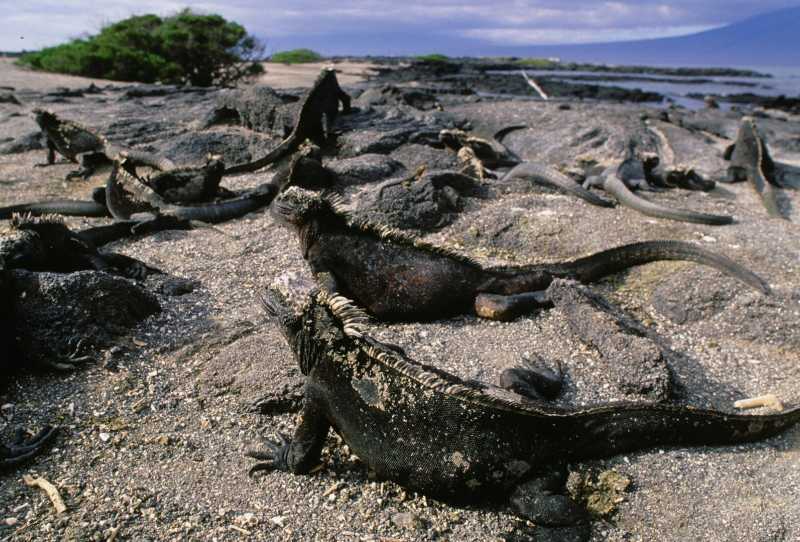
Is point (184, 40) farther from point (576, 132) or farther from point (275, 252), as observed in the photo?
point (275, 252)

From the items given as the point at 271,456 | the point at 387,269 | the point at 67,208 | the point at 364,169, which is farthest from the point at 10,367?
the point at 364,169

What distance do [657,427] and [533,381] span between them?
879mm

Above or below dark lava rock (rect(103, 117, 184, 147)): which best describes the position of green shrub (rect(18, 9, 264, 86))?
above

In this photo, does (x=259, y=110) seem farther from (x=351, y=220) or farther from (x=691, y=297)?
(x=691, y=297)

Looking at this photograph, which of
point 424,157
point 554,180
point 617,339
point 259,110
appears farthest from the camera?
point 259,110

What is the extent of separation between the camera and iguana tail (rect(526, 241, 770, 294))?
5.40 meters

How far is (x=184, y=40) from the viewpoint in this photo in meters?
24.2

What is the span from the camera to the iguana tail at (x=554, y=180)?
8.38 m

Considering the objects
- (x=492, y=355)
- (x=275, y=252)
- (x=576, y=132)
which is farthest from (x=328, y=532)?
(x=576, y=132)

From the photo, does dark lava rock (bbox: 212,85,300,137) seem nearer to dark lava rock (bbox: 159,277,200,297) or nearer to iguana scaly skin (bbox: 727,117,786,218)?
dark lava rock (bbox: 159,277,200,297)

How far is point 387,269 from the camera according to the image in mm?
4922

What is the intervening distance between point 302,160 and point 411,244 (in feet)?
12.7

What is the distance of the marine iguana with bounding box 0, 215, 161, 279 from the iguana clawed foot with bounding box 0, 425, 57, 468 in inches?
62.6

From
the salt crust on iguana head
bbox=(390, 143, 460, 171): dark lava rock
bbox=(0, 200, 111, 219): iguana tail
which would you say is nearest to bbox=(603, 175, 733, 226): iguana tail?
bbox=(390, 143, 460, 171): dark lava rock
